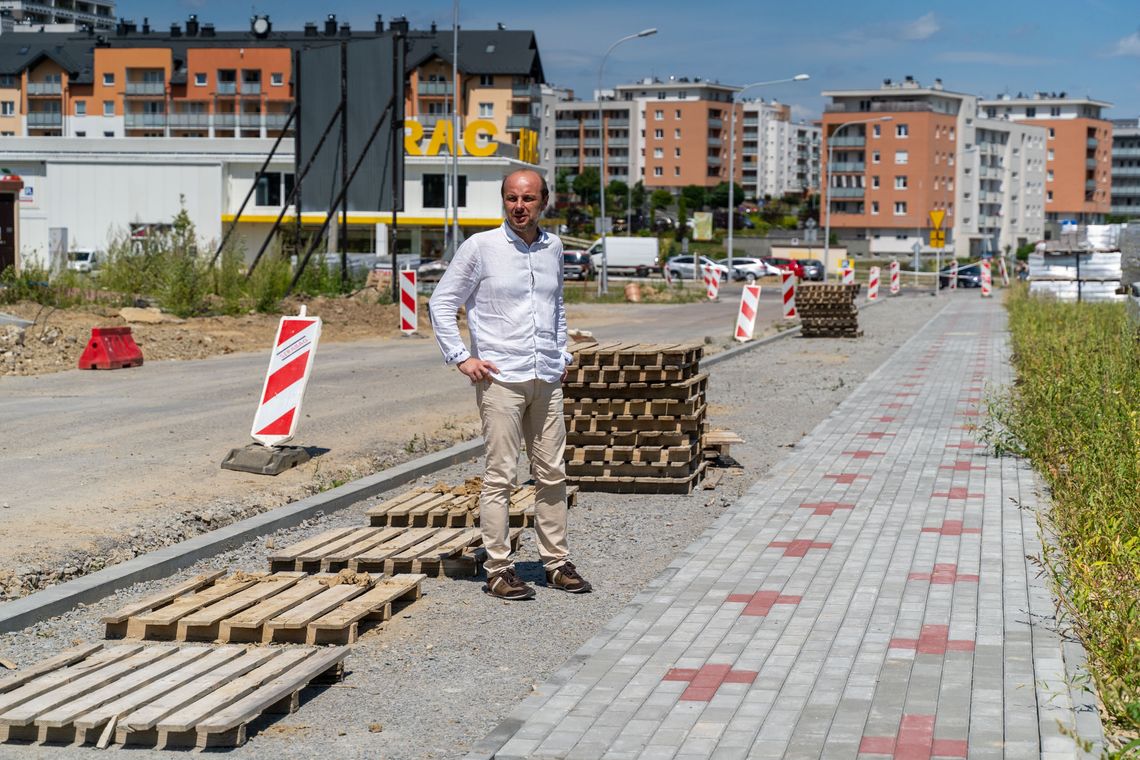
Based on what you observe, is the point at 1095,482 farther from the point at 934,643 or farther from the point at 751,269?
the point at 751,269

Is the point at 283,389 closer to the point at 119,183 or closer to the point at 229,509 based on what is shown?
the point at 229,509

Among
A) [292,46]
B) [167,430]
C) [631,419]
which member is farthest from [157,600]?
A: [292,46]

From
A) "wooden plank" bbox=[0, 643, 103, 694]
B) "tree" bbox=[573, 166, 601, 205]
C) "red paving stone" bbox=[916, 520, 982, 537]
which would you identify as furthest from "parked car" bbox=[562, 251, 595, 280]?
"tree" bbox=[573, 166, 601, 205]

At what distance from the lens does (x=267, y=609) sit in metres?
6.32

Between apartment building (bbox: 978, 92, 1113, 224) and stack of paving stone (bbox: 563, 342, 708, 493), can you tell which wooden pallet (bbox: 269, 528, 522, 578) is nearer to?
stack of paving stone (bbox: 563, 342, 708, 493)

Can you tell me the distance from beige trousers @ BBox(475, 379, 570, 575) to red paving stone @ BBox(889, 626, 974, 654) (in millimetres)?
1882

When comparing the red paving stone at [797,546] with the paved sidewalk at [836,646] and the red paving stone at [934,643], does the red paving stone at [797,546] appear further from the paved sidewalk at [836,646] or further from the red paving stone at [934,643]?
the red paving stone at [934,643]

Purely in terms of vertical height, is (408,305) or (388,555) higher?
(408,305)

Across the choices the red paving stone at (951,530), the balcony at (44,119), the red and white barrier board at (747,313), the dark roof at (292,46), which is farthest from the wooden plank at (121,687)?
the balcony at (44,119)

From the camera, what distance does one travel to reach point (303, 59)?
33219 millimetres

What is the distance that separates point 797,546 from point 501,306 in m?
2.43

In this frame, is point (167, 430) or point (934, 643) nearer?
point (934, 643)

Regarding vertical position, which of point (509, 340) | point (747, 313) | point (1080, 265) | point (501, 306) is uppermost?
point (501, 306)

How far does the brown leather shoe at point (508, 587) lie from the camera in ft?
23.2
